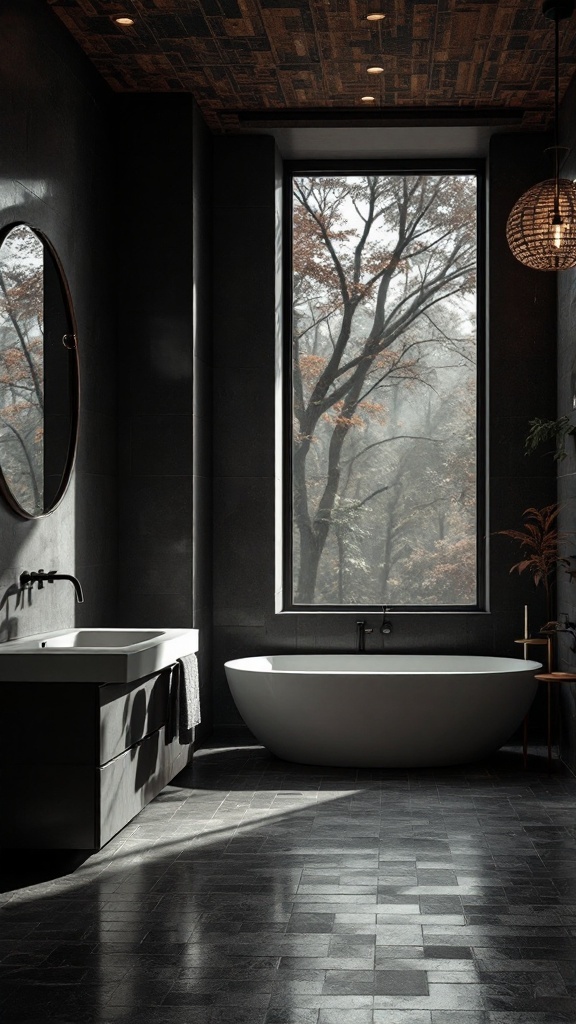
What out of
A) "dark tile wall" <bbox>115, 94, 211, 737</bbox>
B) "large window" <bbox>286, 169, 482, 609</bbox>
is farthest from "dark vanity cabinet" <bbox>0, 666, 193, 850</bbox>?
"large window" <bbox>286, 169, 482, 609</bbox>

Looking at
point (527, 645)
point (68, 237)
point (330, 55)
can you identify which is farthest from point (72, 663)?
point (330, 55)

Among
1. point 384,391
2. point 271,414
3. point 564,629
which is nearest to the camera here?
point 564,629

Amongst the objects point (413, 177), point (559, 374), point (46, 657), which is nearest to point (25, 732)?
point (46, 657)

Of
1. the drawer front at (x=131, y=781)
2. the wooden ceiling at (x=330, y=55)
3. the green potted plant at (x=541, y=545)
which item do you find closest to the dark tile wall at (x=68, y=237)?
the wooden ceiling at (x=330, y=55)

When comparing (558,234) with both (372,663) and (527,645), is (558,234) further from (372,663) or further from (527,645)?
(372,663)

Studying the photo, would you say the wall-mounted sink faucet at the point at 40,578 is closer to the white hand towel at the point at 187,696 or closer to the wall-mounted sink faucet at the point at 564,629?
the white hand towel at the point at 187,696

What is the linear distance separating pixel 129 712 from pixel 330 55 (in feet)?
11.3

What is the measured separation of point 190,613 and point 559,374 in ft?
8.31

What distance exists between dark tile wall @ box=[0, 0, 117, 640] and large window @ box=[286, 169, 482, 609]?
1.43m

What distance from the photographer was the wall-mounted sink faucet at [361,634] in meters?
6.66

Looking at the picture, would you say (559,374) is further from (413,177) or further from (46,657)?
(46,657)

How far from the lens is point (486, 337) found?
6863 millimetres

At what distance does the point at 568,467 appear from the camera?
601 cm

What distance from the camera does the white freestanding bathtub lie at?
220 inches
